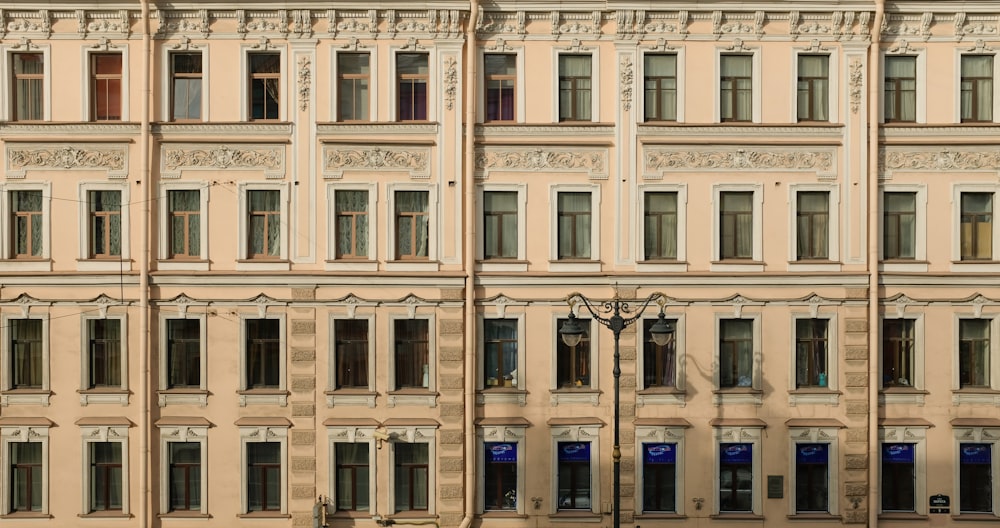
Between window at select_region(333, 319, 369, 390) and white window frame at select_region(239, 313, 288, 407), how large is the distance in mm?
1179

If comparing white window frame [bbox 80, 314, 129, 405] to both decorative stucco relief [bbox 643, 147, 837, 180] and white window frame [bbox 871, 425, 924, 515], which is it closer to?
decorative stucco relief [bbox 643, 147, 837, 180]

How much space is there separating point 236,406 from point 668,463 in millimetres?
9737

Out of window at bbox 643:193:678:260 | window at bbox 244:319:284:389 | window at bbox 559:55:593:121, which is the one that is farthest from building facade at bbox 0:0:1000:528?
window at bbox 559:55:593:121

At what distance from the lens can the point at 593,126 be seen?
20.7 m

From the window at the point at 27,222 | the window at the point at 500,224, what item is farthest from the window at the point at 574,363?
the window at the point at 27,222

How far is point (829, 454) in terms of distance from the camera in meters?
20.7

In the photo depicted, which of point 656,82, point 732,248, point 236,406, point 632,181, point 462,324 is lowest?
point 236,406

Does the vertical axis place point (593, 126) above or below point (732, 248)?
above

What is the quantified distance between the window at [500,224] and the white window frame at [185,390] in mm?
6539

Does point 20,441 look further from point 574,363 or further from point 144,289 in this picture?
point 574,363

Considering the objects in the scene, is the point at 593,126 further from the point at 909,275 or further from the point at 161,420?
the point at 161,420

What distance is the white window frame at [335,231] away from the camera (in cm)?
2062

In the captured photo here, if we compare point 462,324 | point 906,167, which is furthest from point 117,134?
point 906,167

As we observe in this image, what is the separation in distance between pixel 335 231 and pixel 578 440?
7.17m
